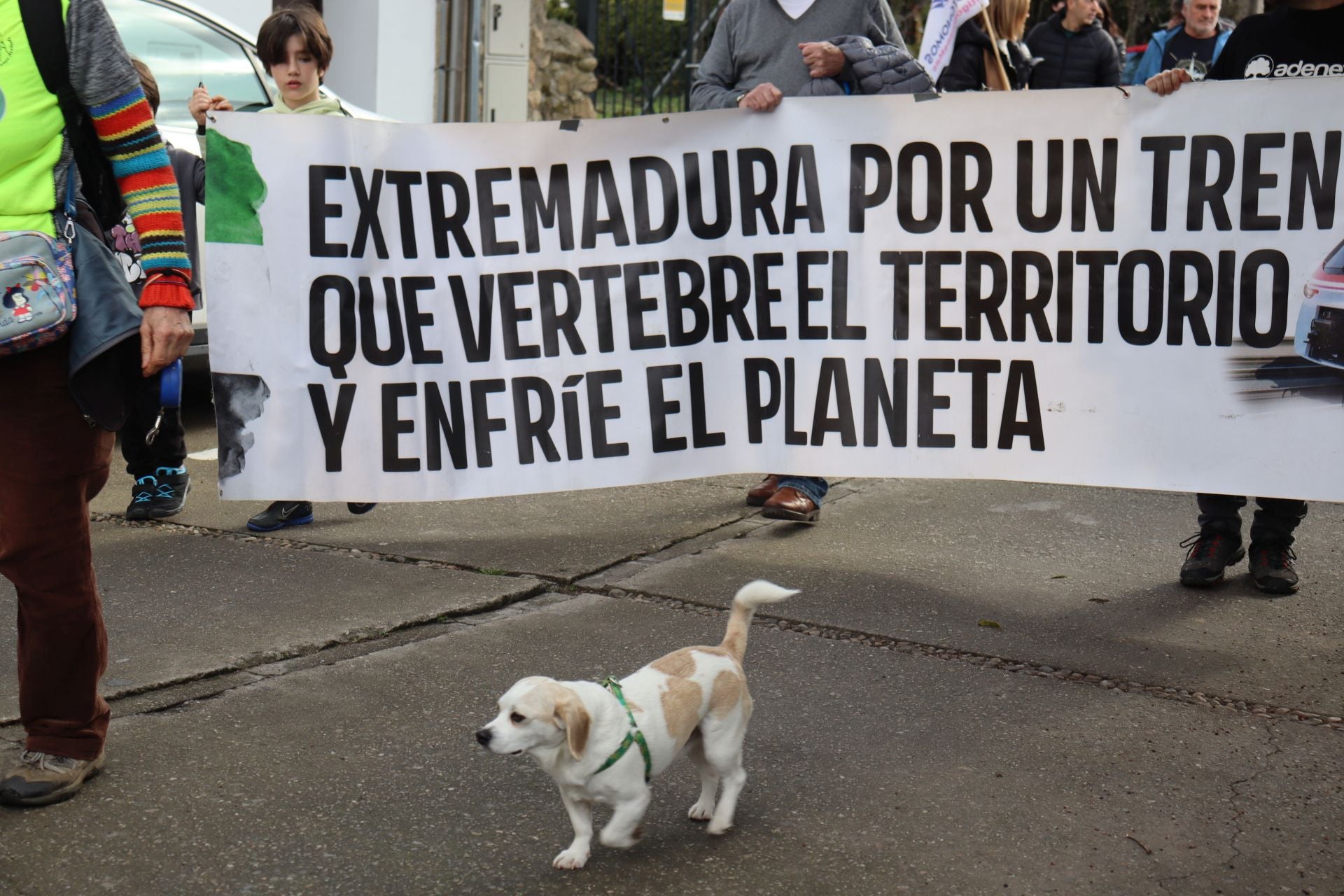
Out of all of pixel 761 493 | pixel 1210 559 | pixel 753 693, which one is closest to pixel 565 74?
pixel 761 493

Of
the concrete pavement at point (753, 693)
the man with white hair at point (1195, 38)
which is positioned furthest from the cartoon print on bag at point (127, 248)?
the man with white hair at point (1195, 38)

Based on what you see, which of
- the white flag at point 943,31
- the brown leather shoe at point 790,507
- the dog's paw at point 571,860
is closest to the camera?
the dog's paw at point 571,860

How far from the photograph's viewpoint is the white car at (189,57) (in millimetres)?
6980

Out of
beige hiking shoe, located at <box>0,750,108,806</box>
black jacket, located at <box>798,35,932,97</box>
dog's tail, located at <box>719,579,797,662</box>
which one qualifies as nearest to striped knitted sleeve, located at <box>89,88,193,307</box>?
beige hiking shoe, located at <box>0,750,108,806</box>

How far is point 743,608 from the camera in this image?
3.12m

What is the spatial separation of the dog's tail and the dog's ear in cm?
50

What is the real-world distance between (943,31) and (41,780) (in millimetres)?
6436

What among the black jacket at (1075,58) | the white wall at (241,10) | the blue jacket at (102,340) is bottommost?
the blue jacket at (102,340)

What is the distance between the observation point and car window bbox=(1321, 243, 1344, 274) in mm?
4387

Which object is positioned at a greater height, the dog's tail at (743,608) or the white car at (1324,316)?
the white car at (1324,316)

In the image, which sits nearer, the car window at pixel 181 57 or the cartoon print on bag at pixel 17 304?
the cartoon print on bag at pixel 17 304

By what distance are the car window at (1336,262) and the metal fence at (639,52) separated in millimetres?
11559

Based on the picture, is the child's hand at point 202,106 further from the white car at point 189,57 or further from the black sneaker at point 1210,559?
the black sneaker at point 1210,559

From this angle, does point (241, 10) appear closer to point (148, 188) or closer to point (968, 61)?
point (968, 61)
